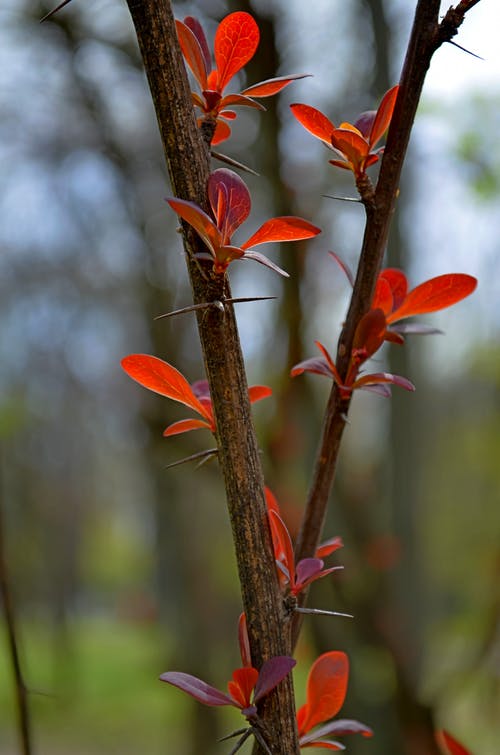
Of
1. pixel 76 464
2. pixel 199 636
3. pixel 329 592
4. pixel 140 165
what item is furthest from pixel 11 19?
pixel 76 464

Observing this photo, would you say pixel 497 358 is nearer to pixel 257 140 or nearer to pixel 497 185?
pixel 497 185

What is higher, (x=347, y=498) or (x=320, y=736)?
(x=320, y=736)

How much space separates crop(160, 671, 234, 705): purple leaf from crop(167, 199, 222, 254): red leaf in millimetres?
190

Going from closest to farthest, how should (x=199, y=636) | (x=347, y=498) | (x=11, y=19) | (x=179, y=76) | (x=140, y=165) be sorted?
1. (x=179, y=76)
2. (x=347, y=498)
3. (x=11, y=19)
4. (x=140, y=165)
5. (x=199, y=636)

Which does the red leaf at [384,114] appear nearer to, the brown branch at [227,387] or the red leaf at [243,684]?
the brown branch at [227,387]

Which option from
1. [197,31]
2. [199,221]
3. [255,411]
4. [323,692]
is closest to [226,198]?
[199,221]

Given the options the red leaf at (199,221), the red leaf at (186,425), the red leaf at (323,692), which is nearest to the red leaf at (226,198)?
the red leaf at (199,221)

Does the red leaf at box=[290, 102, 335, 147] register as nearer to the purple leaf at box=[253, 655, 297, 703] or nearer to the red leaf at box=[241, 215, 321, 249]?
the red leaf at box=[241, 215, 321, 249]

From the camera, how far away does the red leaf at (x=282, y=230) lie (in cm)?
34

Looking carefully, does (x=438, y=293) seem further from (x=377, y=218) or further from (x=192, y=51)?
(x=192, y=51)

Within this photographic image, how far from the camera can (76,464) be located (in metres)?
10.1

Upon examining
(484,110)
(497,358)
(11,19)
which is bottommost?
(497,358)

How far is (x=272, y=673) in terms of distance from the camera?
12.3 inches

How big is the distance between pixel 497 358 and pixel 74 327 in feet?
14.9
